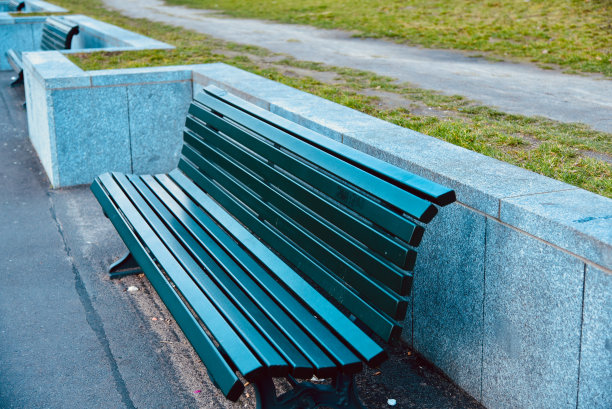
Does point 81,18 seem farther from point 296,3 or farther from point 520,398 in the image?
point 520,398

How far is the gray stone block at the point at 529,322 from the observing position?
2646mm

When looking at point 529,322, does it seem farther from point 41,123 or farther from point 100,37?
point 100,37

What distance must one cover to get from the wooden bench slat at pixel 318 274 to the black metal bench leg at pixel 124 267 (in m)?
0.77

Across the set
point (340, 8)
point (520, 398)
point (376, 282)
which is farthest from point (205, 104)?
point (340, 8)

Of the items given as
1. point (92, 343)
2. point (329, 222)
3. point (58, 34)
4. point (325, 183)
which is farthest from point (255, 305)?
point (58, 34)

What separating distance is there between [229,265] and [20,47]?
37.3ft

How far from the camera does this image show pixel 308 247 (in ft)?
10.7

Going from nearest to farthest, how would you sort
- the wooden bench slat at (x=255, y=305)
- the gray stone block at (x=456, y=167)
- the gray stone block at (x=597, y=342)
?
1. the gray stone block at (x=597, y=342)
2. the wooden bench slat at (x=255, y=305)
3. the gray stone block at (x=456, y=167)

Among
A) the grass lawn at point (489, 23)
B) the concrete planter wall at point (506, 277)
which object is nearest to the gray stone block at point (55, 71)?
the concrete planter wall at point (506, 277)

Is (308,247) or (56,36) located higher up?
(56,36)

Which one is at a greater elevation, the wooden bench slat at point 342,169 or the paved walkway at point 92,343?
the wooden bench slat at point 342,169

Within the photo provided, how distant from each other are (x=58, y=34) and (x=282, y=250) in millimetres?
6975

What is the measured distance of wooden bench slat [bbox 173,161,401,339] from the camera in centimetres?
272

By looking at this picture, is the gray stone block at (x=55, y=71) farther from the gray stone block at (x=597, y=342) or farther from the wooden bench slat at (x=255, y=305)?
the gray stone block at (x=597, y=342)
